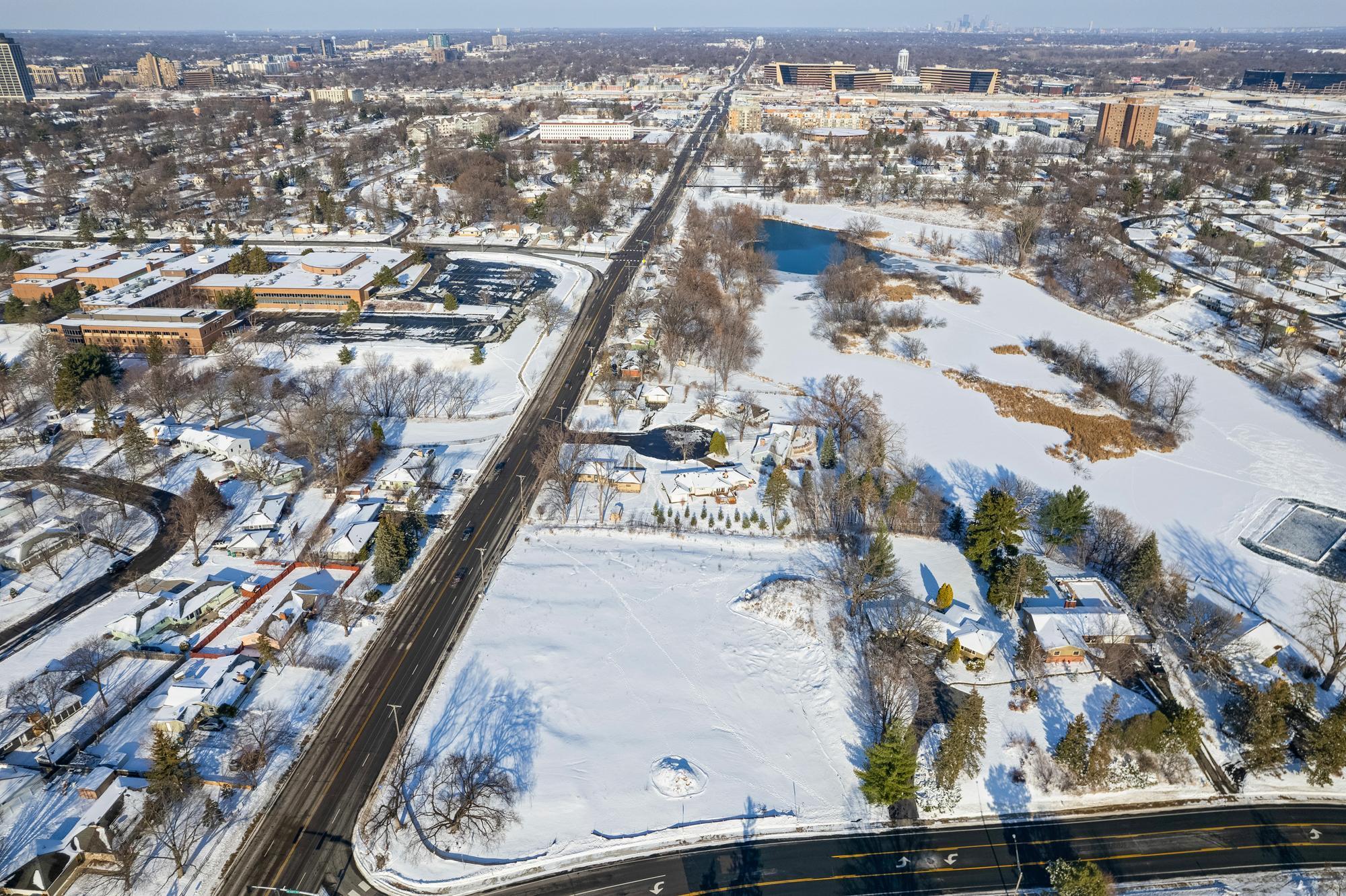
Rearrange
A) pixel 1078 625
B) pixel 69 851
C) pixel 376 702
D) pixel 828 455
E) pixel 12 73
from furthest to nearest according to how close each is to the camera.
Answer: pixel 12 73 < pixel 828 455 < pixel 1078 625 < pixel 376 702 < pixel 69 851

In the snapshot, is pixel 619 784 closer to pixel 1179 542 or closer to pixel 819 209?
pixel 1179 542

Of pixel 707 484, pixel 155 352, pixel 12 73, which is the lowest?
pixel 707 484

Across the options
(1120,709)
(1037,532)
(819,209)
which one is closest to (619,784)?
(1120,709)

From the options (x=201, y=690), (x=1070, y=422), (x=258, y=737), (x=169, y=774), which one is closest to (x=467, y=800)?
(x=258, y=737)

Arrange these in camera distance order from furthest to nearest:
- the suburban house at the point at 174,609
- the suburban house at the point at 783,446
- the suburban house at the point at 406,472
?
the suburban house at the point at 783,446, the suburban house at the point at 406,472, the suburban house at the point at 174,609

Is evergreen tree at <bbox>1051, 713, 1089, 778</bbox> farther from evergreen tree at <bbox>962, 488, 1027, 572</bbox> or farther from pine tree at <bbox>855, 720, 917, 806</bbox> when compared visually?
evergreen tree at <bbox>962, 488, 1027, 572</bbox>

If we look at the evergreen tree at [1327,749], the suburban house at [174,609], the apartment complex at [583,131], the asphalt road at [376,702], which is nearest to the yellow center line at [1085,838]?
the evergreen tree at [1327,749]

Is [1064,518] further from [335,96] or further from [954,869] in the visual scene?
[335,96]

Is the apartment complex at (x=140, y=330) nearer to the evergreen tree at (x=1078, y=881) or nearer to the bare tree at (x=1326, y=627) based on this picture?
the evergreen tree at (x=1078, y=881)
